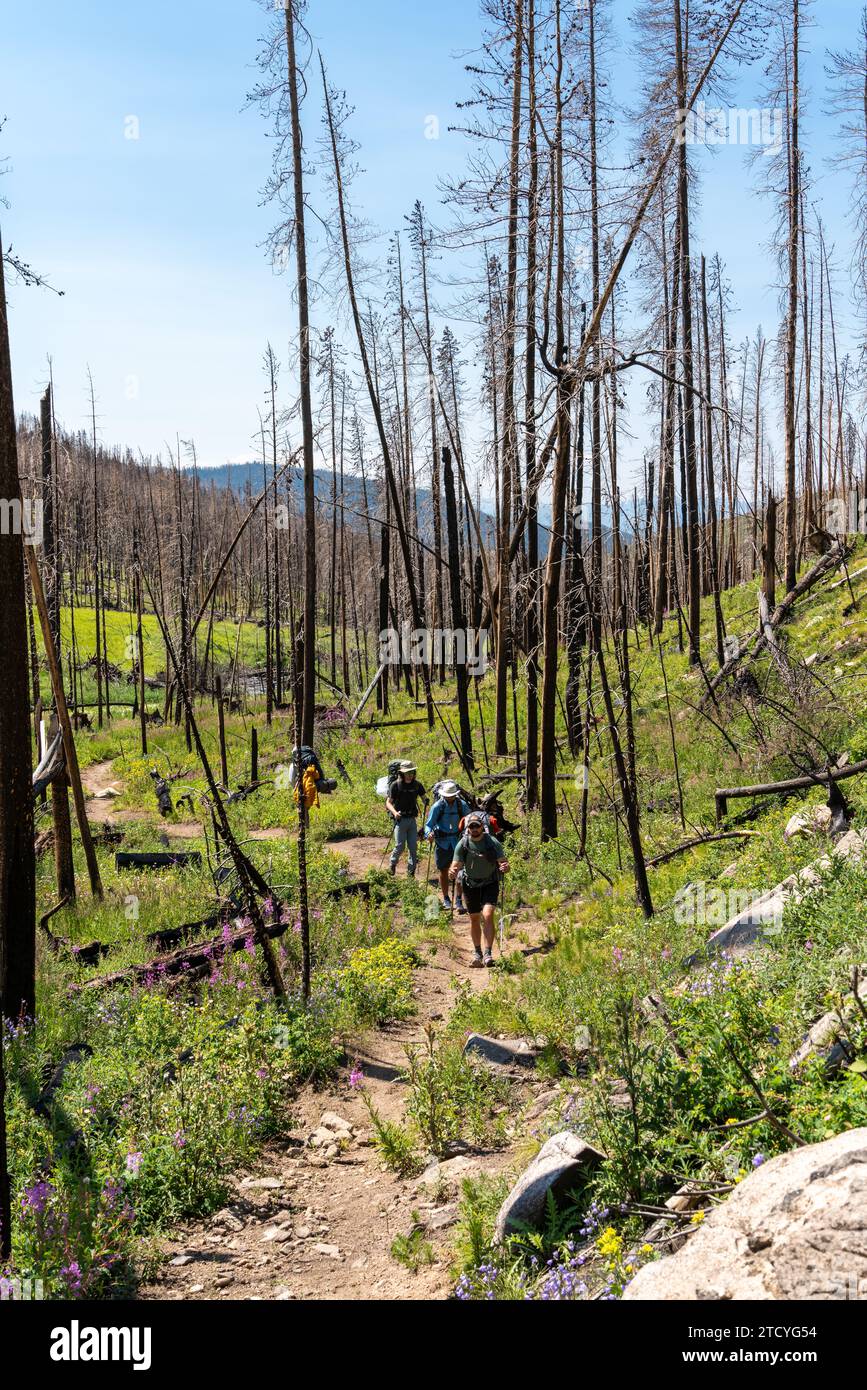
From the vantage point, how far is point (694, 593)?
17953 millimetres

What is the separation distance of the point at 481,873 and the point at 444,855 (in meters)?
1.66

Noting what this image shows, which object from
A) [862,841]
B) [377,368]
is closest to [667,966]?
[862,841]

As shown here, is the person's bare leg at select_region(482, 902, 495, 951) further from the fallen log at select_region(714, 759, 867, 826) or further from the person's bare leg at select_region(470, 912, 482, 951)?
the fallen log at select_region(714, 759, 867, 826)

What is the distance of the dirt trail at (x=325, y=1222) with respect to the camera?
168 inches

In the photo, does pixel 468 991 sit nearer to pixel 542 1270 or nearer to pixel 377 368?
pixel 542 1270

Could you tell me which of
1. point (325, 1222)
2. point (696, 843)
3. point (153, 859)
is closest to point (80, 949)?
point (325, 1222)

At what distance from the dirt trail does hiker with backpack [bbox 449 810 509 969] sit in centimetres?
244

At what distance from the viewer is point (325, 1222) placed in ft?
16.2

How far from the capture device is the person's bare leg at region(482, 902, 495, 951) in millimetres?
8812

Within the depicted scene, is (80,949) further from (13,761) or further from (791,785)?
(791,785)

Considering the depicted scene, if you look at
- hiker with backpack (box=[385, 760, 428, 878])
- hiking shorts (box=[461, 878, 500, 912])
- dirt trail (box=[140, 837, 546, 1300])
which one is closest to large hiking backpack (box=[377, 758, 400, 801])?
hiker with backpack (box=[385, 760, 428, 878])

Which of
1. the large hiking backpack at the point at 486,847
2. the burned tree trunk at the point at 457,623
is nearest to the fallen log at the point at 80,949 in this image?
the large hiking backpack at the point at 486,847
